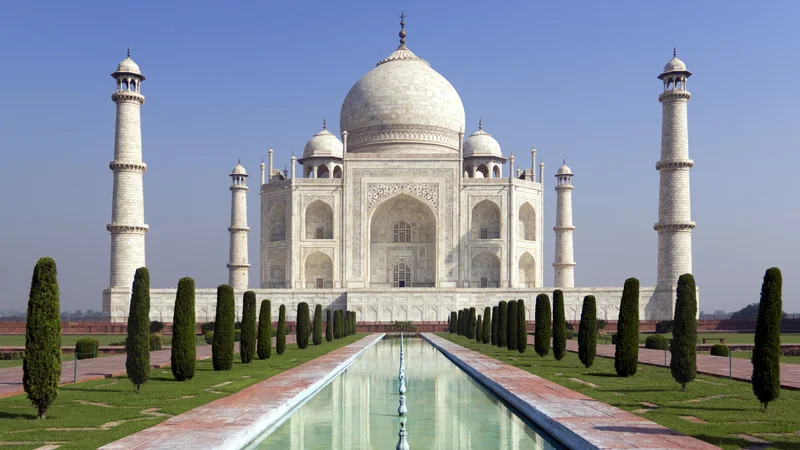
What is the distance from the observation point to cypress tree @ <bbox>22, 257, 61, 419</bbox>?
7793 millimetres

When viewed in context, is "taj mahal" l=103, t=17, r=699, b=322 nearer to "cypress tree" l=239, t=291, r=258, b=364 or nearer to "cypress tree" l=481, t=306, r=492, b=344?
"cypress tree" l=481, t=306, r=492, b=344

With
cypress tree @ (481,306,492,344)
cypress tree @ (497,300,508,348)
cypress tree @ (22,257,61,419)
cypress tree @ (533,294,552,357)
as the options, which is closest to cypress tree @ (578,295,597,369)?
cypress tree @ (533,294,552,357)

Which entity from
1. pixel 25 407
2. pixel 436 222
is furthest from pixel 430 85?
pixel 25 407

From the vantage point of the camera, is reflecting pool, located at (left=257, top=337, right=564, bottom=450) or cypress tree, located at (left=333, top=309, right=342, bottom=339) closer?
reflecting pool, located at (left=257, top=337, right=564, bottom=450)

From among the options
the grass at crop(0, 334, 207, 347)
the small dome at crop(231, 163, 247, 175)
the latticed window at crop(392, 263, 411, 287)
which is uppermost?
the small dome at crop(231, 163, 247, 175)

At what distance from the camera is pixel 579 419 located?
24.5 feet

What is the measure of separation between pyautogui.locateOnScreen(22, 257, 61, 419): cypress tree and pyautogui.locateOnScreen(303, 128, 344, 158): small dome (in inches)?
1235

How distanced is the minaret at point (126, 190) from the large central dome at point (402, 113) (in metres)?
11.8

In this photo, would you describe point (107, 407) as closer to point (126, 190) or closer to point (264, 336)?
point (264, 336)

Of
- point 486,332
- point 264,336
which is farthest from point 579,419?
point 486,332

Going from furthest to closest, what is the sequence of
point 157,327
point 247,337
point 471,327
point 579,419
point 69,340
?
point 157,327 → point 471,327 → point 69,340 → point 247,337 → point 579,419

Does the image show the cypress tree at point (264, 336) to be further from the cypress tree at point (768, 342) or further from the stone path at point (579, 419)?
the cypress tree at point (768, 342)

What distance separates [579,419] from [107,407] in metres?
4.80

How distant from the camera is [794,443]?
6418 millimetres
